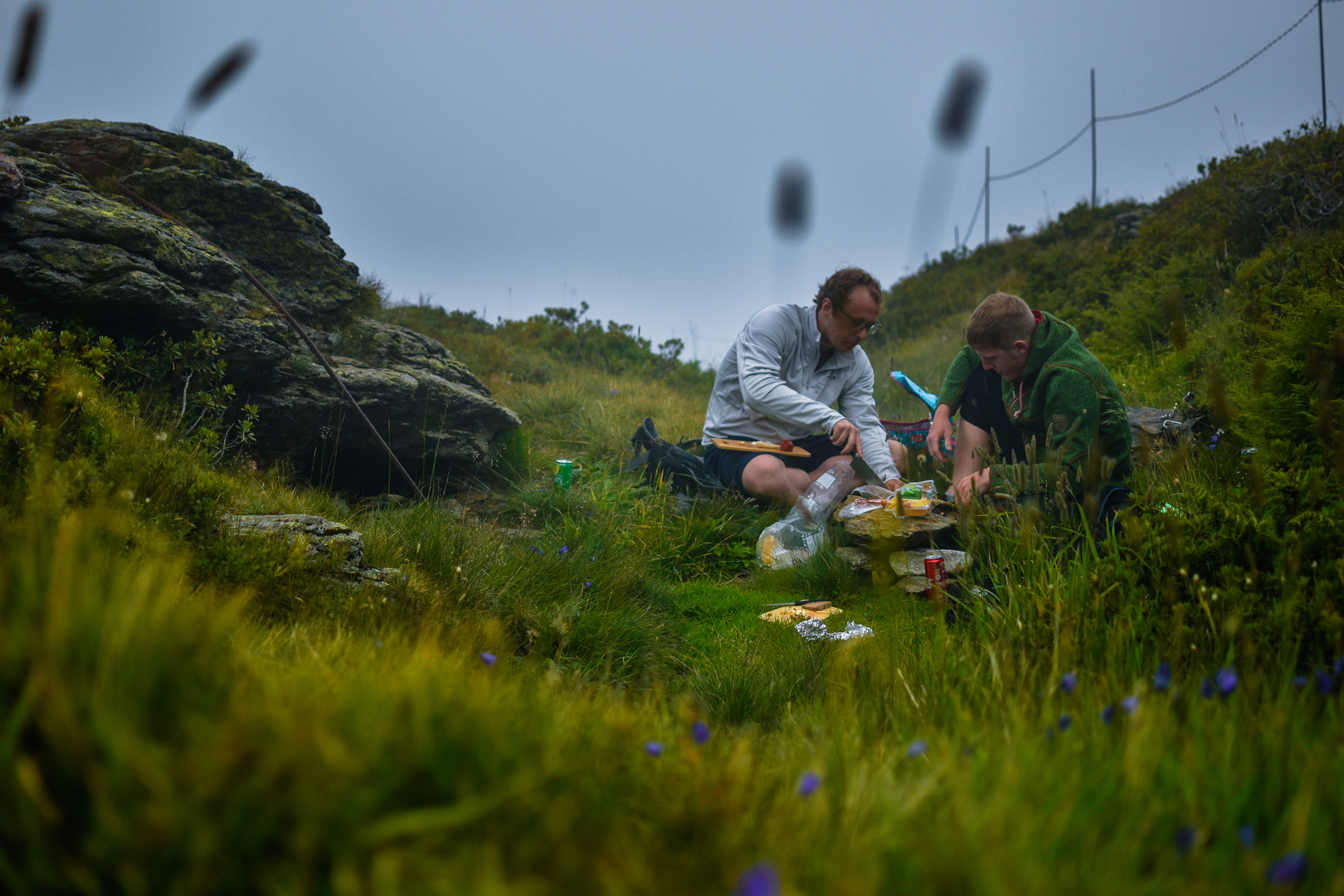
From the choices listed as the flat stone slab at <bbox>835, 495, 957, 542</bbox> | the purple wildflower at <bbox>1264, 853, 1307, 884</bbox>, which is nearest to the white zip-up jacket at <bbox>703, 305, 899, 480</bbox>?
the flat stone slab at <bbox>835, 495, 957, 542</bbox>

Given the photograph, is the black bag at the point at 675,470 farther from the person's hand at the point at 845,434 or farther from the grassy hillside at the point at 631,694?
the grassy hillside at the point at 631,694

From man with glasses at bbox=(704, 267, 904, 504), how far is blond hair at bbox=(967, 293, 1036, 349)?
1177 millimetres

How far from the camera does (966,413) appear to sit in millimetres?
5203

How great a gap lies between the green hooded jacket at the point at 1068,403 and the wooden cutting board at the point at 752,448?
61.6 inches

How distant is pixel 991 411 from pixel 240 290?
16.1 feet

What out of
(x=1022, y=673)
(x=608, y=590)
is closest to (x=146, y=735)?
(x=1022, y=673)

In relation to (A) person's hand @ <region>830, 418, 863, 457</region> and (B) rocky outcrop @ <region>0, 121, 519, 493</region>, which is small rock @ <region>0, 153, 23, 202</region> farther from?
(A) person's hand @ <region>830, 418, 863, 457</region>

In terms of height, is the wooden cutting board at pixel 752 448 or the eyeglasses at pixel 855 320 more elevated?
the eyeglasses at pixel 855 320

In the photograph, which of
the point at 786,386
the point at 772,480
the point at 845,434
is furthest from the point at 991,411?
the point at 772,480

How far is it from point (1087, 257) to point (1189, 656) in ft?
43.1

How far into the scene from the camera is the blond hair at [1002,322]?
13.5ft

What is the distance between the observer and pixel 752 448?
5.67 meters

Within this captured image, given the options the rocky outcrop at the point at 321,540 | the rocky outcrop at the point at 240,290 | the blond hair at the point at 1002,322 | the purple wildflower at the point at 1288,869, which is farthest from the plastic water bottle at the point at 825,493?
the purple wildflower at the point at 1288,869

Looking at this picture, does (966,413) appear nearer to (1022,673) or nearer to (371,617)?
(1022,673)
